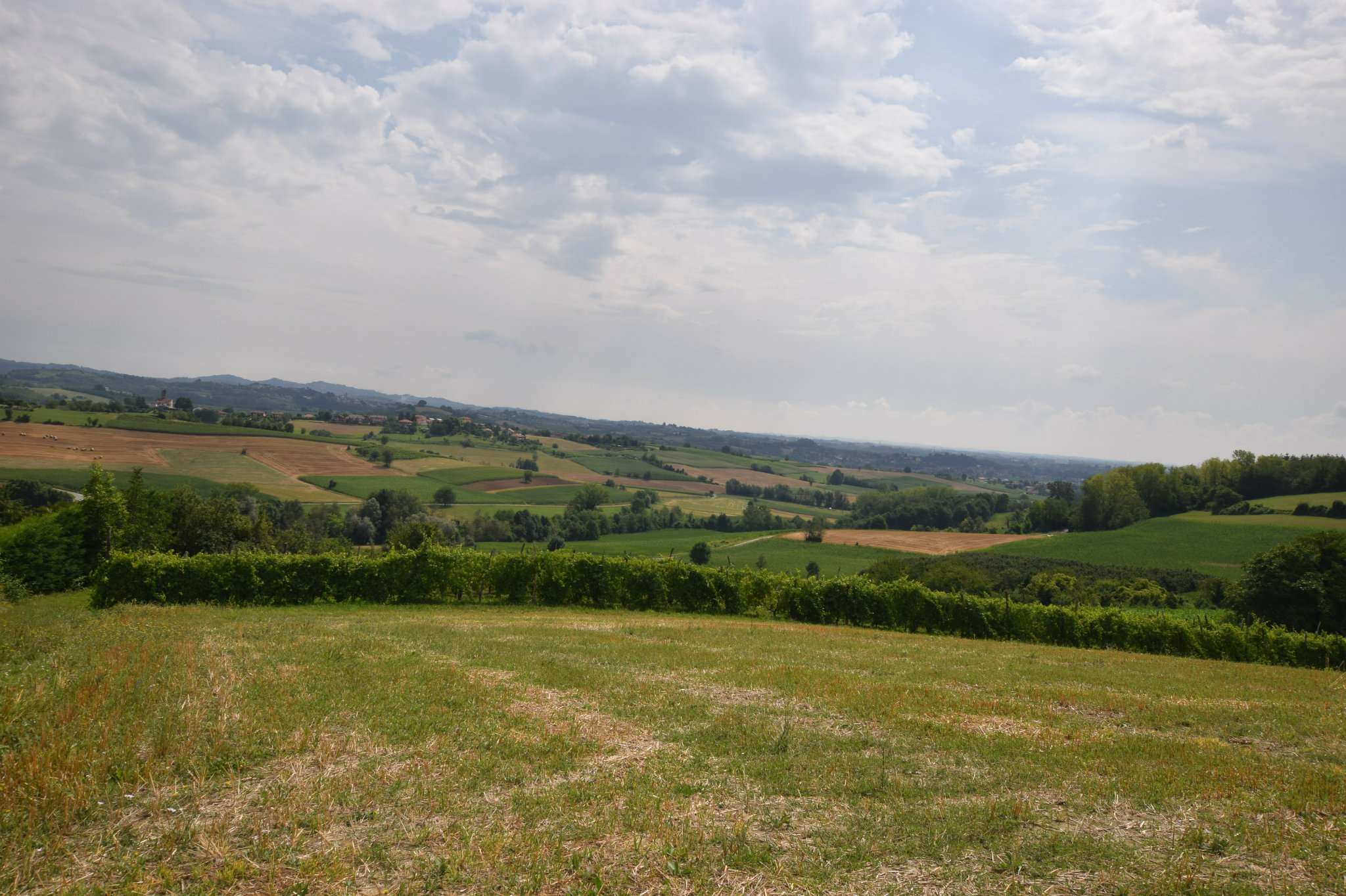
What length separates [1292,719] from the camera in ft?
44.2

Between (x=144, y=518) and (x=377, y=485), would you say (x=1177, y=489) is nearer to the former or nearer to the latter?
(x=377, y=485)

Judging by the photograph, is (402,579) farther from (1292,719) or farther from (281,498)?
(281,498)

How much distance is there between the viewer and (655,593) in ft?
118

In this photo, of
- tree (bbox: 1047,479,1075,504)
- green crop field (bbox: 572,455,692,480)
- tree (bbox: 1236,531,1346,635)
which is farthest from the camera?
green crop field (bbox: 572,455,692,480)

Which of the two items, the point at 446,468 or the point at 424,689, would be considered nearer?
the point at 424,689

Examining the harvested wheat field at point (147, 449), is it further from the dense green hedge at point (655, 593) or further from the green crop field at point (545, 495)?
the dense green hedge at point (655, 593)

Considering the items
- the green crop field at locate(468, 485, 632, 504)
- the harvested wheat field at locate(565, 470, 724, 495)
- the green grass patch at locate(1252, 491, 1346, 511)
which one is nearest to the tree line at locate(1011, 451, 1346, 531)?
the green grass patch at locate(1252, 491, 1346, 511)

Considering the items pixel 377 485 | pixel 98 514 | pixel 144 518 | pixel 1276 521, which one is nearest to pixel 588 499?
pixel 377 485

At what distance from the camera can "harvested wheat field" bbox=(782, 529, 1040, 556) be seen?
85.9 meters

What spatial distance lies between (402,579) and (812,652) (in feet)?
68.4

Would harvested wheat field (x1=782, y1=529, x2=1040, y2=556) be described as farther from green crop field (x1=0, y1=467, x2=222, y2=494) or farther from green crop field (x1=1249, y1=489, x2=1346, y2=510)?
green crop field (x1=0, y1=467, x2=222, y2=494)

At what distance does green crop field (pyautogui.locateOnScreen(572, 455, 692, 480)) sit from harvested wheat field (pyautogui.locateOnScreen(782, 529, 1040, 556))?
159 ft

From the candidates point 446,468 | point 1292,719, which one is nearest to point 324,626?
point 1292,719

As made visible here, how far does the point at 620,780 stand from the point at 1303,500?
11205 cm
